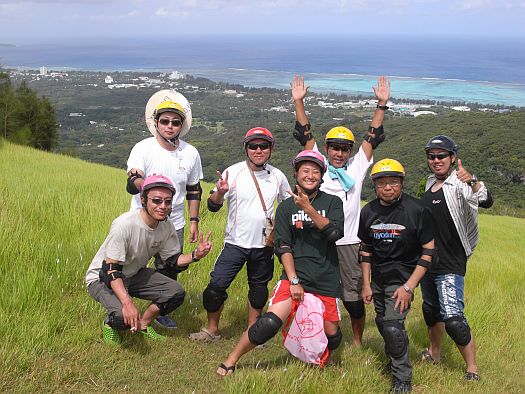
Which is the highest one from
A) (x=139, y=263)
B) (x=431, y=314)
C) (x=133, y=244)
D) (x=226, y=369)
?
(x=133, y=244)

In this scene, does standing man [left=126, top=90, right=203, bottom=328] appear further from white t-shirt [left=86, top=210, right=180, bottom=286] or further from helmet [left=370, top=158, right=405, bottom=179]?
helmet [left=370, top=158, right=405, bottom=179]

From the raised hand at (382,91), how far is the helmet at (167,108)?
2.02 meters

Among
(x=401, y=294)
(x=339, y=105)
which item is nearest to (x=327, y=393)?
(x=401, y=294)

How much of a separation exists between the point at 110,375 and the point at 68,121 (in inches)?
4074

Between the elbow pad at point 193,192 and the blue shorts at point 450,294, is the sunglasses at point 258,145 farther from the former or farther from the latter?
the blue shorts at point 450,294

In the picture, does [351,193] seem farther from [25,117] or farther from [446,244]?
[25,117]

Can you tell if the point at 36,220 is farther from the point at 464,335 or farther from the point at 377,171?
the point at 464,335

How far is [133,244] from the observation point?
4.06 metres

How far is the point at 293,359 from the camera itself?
4148mm

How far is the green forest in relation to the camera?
54531mm

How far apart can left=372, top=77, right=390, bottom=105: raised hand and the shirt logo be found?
5.16 feet

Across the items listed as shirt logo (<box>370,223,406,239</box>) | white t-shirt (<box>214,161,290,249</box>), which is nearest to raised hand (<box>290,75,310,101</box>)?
white t-shirt (<box>214,161,290,249</box>)

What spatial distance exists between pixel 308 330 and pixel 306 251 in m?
0.65

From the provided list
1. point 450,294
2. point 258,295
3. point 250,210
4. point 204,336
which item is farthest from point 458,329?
point 204,336
